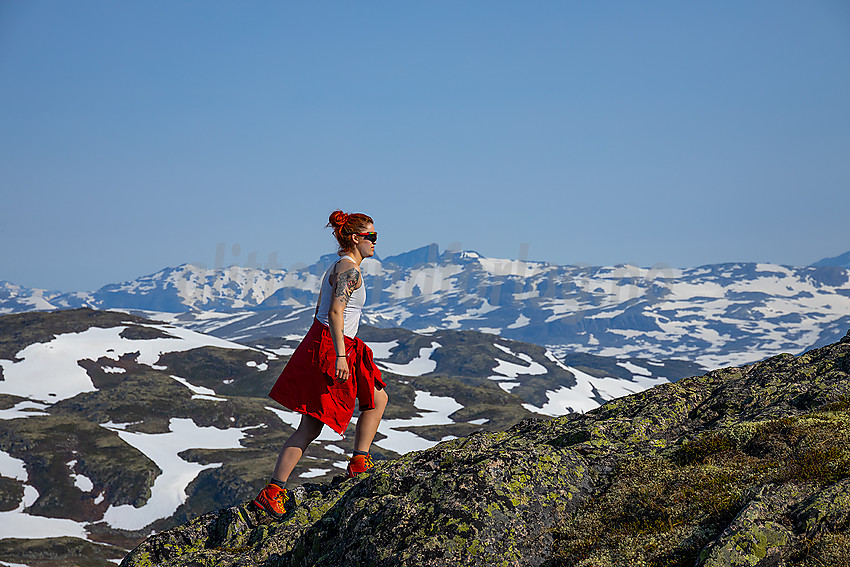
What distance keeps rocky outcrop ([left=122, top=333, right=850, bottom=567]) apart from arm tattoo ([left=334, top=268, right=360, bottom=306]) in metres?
2.69

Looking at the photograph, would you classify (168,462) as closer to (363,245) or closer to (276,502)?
(276,502)

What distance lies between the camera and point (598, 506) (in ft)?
26.1

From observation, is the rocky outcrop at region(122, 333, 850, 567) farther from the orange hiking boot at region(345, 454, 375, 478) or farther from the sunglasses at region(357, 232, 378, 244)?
the sunglasses at region(357, 232, 378, 244)

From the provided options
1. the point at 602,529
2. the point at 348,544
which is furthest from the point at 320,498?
the point at 602,529

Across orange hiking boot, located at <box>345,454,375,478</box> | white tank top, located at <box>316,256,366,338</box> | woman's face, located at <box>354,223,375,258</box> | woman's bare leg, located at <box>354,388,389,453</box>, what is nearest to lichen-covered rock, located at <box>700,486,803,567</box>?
woman's bare leg, located at <box>354,388,389,453</box>

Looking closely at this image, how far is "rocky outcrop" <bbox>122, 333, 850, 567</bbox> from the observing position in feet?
21.4

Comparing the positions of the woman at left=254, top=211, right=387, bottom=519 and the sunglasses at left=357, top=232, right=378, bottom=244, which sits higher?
the sunglasses at left=357, top=232, right=378, bottom=244

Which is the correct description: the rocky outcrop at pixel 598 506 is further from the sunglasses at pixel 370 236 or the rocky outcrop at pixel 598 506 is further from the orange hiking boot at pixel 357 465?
the sunglasses at pixel 370 236

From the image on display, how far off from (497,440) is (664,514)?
Result: 540cm

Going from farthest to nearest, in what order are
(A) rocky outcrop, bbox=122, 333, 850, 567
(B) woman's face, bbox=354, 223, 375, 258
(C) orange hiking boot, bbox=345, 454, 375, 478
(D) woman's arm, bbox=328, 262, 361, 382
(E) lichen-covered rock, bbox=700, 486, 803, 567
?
(C) orange hiking boot, bbox=345, 454, 375, 478 → (B) woman's face, bbox=354, 223, 375, 258 → (D) woman's arm, bbox=328, 262, 361, 382 → (A) rocky outcrop, bbox=122, 333, 850, 567 → (E) lichen-covered rock, bbox=700, 486, 803, 567

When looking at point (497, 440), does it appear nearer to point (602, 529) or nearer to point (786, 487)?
point (602, 529)

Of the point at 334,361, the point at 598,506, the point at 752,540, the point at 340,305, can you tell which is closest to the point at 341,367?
the point at 334,361

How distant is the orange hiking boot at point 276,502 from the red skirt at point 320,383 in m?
1.57

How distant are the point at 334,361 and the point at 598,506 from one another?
4.34 m
